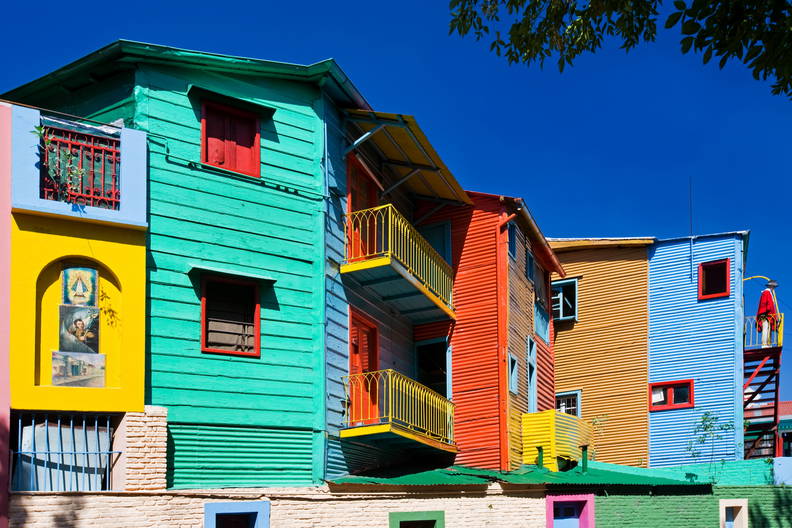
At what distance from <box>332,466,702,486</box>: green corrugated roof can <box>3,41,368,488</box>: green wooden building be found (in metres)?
1.97

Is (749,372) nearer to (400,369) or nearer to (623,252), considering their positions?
(623,252)

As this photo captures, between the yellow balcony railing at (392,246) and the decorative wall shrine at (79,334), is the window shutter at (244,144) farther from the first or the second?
the decorative wall shrine at (79,334)

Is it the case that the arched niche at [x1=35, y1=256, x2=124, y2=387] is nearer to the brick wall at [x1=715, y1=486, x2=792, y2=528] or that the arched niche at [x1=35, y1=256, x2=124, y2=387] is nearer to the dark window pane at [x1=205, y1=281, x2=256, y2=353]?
the dark window pane at [x1=205, y1=281, x2=256, y2=353]

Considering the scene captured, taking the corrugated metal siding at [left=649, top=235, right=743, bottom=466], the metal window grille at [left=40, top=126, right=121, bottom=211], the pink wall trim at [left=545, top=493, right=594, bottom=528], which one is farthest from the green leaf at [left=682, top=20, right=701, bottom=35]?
the corrugated metal siding at [left=649, top=235, right=743, bottom=466]

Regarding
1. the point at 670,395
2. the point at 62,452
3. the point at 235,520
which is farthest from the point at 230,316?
the point at 670,395

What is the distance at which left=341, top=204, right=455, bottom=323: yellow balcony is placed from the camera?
2006 centimetres

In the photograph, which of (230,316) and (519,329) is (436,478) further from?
(519,329)

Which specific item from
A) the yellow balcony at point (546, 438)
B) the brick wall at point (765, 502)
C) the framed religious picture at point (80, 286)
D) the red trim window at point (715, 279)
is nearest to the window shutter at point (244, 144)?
the framed religious picture at point (80, 286)

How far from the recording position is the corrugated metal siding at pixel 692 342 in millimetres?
Answer: 29469

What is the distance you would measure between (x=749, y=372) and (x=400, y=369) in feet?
42.3

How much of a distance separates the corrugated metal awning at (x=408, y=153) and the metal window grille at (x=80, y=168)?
18.3 ft

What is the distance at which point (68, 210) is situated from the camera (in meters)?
15.4

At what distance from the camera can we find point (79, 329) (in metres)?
Answer: 15.4

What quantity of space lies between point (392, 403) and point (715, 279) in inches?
567
